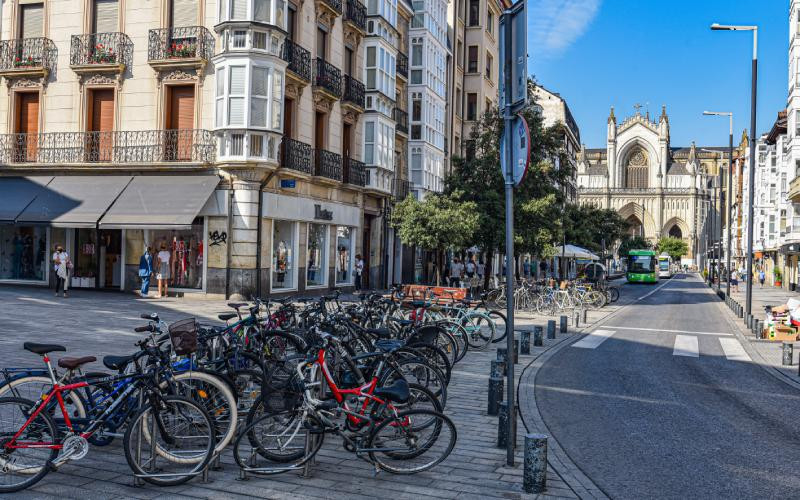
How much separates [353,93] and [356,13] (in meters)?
3.26

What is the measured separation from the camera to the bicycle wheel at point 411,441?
5.83m

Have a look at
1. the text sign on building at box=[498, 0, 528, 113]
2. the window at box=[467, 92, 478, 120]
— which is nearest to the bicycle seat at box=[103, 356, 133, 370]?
the text sign on building at box=[498, 0, 528, 113]

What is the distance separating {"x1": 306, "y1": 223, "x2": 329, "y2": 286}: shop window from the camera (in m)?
26.6

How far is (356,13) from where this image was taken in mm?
29016

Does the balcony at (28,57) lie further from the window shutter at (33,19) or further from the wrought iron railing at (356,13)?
the wrought iron railing at (356,13)

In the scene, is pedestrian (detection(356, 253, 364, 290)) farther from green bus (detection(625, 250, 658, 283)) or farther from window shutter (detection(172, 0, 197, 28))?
green bus (detection(625, 250, 658, 283))

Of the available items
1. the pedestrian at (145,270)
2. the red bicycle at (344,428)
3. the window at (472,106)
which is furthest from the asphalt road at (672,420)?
the window at (472,106)

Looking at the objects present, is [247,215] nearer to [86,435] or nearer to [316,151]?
[316,151]

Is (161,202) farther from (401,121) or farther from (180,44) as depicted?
(401,121)

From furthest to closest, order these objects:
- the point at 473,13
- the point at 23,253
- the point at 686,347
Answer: the point at 473,13 < the point at 23,253 < the point at 686,347

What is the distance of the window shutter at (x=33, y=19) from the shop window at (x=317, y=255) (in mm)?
11347

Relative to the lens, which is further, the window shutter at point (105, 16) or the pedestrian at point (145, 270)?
the window shutter at point (105, 16)

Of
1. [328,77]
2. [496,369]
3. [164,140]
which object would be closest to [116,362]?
[496,369]

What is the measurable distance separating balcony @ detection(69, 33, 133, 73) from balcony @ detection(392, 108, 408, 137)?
14721 millimetres
